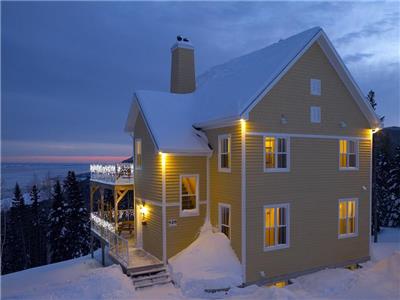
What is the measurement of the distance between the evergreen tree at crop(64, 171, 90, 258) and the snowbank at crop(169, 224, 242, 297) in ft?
76.9

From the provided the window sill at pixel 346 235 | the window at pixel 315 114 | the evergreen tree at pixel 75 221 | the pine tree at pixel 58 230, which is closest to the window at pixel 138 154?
the window at pixel 315 114

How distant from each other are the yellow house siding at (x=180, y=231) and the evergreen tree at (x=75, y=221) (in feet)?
75.7

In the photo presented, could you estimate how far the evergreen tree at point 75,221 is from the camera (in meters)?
32.8

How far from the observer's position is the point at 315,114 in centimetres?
1447

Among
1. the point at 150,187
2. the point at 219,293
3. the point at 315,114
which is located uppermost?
the point at 315,114

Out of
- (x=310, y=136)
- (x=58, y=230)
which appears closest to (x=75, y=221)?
(x=58, y=230)

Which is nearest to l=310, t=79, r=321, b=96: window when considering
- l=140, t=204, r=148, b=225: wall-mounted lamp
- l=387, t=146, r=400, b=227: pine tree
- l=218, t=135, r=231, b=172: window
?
l=218, t=135, r=231, b=172: window

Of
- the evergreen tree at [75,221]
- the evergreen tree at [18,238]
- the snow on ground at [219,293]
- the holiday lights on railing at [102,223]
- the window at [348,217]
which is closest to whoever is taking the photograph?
the snow on ground at [219,293]

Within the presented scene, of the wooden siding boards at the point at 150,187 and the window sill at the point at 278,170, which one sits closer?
the window sill at the point at 278,170

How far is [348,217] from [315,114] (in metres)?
5.53

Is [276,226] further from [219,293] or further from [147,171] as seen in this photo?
[147,171]

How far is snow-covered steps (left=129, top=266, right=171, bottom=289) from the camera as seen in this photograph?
39.8 ft

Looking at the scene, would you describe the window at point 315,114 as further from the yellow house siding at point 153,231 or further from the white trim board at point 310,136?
the yellow house siding at point 153,231

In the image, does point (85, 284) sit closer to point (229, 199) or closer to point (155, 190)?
point (155, 190)
